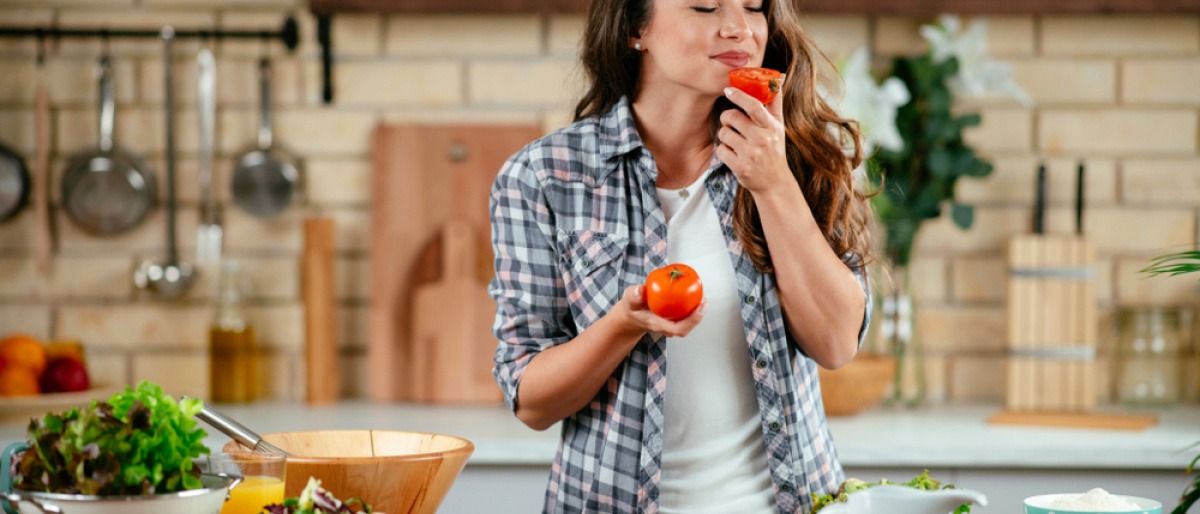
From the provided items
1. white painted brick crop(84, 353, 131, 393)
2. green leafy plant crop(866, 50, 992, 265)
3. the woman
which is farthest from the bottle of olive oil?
green leafy plant crop(866, 50, 992, 265)

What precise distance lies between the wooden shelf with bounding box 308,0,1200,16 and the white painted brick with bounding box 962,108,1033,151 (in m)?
0.22

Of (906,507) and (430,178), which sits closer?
(906,507)

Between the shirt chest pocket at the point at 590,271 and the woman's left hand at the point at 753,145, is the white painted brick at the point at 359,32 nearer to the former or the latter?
the shirt chest pocket at the point at 590,271

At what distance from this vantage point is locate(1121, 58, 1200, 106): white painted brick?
8.84ft

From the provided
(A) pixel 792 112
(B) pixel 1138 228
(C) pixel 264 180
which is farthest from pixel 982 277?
(C) pixel 264 180

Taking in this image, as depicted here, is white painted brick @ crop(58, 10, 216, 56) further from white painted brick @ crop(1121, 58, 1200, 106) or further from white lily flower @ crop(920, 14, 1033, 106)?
white painted brick @ crop(1121, 58, 1200, 106)

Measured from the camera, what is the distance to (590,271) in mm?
1546

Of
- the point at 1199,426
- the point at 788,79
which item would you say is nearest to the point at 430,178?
the point at 788,79

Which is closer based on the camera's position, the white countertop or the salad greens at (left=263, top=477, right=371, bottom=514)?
the salad greens at (left=263, top=477, right=371, bottom=514)

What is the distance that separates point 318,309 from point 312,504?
1.63 meters

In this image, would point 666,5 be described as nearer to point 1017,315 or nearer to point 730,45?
point 730,45

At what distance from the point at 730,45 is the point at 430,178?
4.30 ft

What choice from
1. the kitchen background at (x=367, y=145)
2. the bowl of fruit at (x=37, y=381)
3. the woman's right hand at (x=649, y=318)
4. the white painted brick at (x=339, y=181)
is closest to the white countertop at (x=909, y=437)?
the bowl of fruit at (x=37, y=381)

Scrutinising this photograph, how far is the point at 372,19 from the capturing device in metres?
2.73
